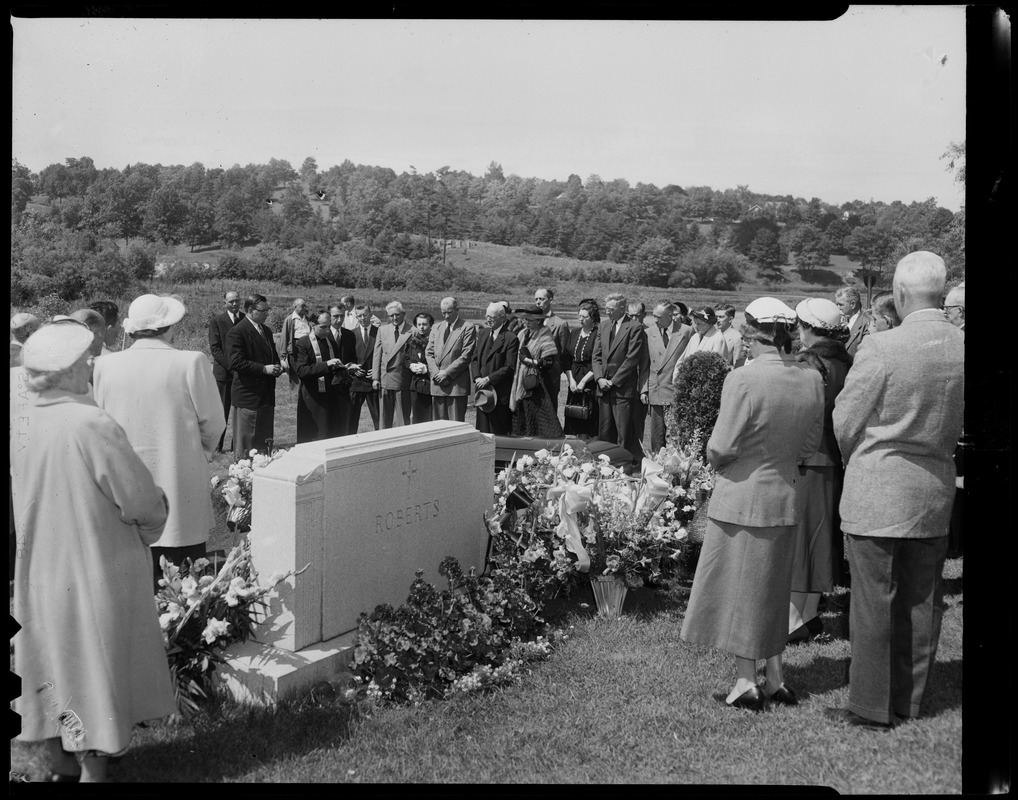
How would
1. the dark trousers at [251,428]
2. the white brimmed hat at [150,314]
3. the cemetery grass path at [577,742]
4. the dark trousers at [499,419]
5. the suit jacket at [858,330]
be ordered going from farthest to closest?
1. the dark trousers at [499,419]
2. the dark trousers at [251,428]
3. the suit jacket at [858,330]
4. the white brimmed hat at [150,314]
5. the cemetery grass path at [577,742]

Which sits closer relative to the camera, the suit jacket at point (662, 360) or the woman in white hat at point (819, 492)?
the woman in white hat at point (819, 492)

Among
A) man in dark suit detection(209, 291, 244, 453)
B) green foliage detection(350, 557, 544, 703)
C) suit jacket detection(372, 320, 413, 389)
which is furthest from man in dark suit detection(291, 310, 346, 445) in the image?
green foliage detection(350, 557, 544, 703)

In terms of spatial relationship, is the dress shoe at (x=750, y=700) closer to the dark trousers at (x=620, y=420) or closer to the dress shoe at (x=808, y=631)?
the dress shoe at (x=808, y=631)

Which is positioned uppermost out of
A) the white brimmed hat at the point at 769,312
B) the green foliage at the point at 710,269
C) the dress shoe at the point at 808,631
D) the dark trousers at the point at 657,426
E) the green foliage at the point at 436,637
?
the green foliage at the point at 710,269

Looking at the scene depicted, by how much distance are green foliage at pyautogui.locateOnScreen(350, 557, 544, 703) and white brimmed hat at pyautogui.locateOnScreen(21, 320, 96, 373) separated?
2002mm

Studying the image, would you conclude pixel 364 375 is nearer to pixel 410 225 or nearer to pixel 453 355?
pixel 453 355

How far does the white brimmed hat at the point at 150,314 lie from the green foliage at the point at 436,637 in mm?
1868

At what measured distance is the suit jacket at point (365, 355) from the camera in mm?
11633

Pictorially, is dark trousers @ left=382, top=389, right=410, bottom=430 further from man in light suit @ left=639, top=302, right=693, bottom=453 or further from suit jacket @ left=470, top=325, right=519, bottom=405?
man in light suit @ left=639, top=302, right=693, bottom=453

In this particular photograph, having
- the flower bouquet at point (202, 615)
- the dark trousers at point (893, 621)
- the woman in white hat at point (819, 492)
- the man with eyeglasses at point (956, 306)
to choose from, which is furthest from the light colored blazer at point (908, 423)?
the flower bouquet at point (202, 615)

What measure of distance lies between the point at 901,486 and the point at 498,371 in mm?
6589

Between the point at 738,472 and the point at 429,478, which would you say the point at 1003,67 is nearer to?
the point at 738,472

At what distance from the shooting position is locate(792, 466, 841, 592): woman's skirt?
5.28 m

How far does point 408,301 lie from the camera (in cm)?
2680
